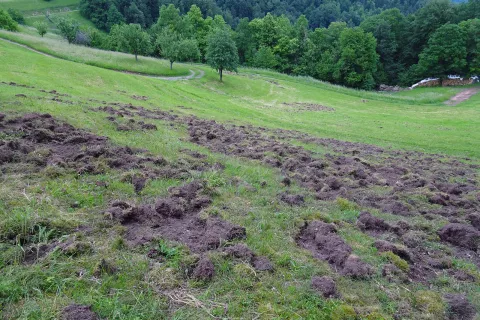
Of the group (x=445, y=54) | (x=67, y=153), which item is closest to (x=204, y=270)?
(x=67, y=153)

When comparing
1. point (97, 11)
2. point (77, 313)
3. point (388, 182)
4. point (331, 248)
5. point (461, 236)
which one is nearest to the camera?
point (77, 313)

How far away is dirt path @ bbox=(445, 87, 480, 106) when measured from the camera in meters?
57.1

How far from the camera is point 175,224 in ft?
24.9

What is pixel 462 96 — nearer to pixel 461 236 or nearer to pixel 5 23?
pixel 461 236

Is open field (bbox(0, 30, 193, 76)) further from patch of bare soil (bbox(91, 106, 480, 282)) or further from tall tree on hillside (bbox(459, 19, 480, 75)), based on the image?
tall tree on hillside (bbox(459, 19, 480, 75))

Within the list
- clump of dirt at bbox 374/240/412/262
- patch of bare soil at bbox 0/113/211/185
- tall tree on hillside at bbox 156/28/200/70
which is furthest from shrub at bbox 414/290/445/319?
tall tree on hillside at bbox 156/28/200/70

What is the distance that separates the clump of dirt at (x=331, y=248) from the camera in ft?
21.4

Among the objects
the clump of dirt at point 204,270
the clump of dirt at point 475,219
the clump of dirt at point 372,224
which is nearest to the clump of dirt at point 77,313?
the clump of dirt at point 204,270

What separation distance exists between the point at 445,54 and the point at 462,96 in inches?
893

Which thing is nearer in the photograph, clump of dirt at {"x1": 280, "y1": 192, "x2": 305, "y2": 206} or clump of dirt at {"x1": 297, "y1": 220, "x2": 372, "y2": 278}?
clump of dirt at {"x1": 297, "y1": 220, "x2": 372, "y2": 278}

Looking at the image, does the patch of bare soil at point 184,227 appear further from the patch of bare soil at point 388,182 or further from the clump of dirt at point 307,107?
the clump of dirt at point 307,107

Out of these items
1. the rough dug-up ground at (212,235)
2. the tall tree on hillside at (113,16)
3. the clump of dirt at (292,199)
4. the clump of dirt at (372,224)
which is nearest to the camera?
the rough dug-up ground at (212,235)

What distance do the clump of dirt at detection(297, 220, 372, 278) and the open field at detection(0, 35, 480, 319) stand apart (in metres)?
0.04

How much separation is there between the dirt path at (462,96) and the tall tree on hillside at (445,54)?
11780 millimetres
